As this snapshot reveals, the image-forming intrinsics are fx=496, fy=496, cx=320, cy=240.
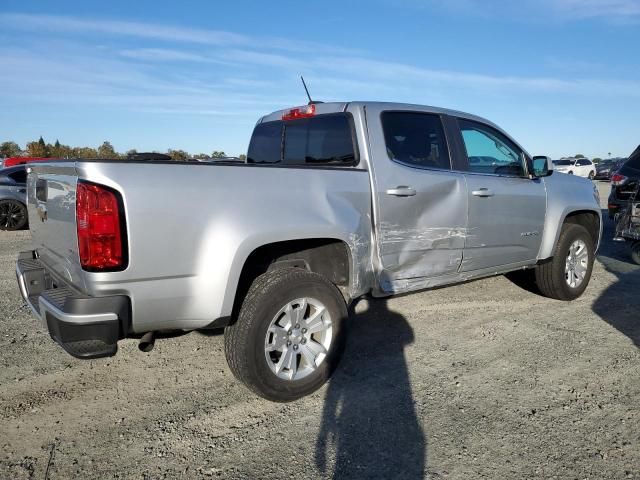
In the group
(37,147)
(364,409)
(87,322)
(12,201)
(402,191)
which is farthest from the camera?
(37,147)

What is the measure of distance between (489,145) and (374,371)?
244cm

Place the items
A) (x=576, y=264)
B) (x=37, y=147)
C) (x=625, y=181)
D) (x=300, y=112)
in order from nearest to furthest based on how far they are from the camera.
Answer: (x=300, y=112)
(x=576, y=264)
(x=625, y=181)
(x=37, y=147)

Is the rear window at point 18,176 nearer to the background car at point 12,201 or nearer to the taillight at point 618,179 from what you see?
the background car at point 12,201

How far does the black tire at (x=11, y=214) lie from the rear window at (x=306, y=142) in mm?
8485

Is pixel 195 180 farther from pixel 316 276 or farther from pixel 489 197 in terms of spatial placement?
pixel 489 197

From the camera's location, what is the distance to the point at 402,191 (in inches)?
144

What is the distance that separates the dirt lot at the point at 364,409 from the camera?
2.56 metres

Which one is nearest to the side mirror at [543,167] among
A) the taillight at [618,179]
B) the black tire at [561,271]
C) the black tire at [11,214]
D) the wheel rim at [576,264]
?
the black tire at [561,271]

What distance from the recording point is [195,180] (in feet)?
8.70

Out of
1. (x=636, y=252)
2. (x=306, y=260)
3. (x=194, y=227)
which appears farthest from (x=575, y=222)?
(x=194, y=227)

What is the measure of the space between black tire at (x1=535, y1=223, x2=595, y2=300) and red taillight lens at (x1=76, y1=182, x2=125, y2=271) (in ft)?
14.2

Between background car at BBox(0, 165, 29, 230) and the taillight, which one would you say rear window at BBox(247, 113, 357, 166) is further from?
background car at BBox(0, 165, 29, 230)

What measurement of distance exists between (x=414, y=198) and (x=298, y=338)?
1.40 metres

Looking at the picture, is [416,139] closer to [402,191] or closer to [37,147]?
[402,191]
